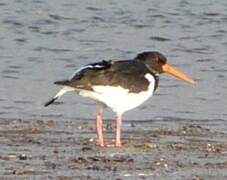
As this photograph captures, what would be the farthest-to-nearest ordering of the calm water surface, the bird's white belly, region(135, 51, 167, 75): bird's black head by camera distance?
the calm water surface, region(135, 51, 167, 75): bird's black head, the bird's white belly

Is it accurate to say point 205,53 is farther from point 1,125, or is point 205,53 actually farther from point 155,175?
point 155,175

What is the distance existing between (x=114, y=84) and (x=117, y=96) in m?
0.13

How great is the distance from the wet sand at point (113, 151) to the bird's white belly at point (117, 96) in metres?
0.39

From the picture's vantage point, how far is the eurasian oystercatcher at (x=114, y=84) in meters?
9.98

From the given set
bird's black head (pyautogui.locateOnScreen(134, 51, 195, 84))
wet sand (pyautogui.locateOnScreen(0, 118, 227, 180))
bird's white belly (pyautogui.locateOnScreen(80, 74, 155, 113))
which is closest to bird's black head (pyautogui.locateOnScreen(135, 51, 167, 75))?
bird's black head (pyautogui.locateOnScreen(134, 51, 195, 84))

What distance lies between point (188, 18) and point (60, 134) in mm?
10153

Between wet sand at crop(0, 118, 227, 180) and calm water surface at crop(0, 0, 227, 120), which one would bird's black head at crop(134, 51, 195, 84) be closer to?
wet sand at crop(0, 118, 227, 180)

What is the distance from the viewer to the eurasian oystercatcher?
393 inches

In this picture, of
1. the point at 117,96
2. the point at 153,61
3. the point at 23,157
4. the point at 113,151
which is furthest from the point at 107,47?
the point at 23,157

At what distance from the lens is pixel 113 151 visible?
973cm

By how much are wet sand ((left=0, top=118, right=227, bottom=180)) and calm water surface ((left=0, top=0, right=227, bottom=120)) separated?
924mm

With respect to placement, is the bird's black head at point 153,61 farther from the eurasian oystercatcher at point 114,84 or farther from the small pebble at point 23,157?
the small pebble at point 23,157

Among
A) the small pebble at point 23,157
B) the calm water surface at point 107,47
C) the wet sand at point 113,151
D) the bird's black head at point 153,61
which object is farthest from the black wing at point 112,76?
the calm water surface at point 107,47

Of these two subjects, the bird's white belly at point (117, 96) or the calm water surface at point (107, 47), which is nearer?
the bird's white belly at point (117, 96)
